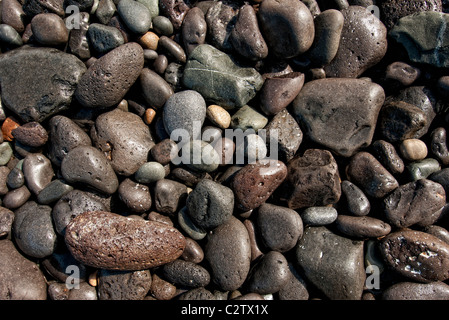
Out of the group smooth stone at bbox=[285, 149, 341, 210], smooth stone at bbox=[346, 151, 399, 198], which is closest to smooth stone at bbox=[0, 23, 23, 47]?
smooth stone at bbox=[285, 149, 341, 210]

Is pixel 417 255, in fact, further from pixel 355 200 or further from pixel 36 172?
pixel 36 172

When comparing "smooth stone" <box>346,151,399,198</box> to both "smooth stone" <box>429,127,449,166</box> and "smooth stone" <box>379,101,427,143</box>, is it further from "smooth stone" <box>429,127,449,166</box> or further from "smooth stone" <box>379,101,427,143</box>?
"smooth stone" <box>429,127,449,166</box>

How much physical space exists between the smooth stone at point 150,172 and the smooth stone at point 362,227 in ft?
6.65

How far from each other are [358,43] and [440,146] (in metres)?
A: 1.49

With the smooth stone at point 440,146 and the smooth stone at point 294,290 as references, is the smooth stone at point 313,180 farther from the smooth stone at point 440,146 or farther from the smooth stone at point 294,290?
the smooth stone at point 440,146

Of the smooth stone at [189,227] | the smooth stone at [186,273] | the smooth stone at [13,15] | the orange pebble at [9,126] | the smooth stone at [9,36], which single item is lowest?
the smooth stone at [186,273]

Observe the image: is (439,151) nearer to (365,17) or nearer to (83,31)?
(365,17)

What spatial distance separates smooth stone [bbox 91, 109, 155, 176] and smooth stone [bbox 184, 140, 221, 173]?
55 cm

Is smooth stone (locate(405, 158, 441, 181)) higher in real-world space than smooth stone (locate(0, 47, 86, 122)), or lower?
lower

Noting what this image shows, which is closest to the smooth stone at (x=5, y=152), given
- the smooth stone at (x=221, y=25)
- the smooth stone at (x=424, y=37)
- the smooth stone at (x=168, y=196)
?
the smooth stone at (x=168, y=196)

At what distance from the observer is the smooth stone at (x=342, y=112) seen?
123 inches

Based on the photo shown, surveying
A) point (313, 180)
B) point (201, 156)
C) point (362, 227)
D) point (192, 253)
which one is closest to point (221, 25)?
point (201, 156)

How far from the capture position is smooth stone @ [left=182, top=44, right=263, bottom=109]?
10.4 feet

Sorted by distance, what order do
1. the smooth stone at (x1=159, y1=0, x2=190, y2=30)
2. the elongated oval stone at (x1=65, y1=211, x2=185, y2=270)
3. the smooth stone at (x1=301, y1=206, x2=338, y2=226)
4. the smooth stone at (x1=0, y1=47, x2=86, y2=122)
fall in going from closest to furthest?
the elongated oval stone at (x1=65, y1=211, x2=185, y2=270) < the smooth stone at (x1=301, y1=206, x2=338, y2=226) < the smooth stone at (x1=0, y1=47, x2=86, y2=122) < the smooth stone at (x1=159, y1=0, x2=190, y2=30)
